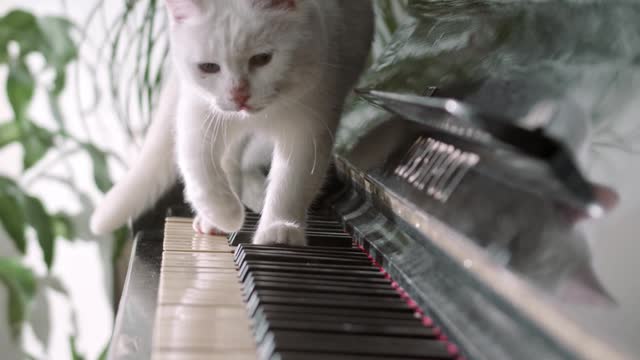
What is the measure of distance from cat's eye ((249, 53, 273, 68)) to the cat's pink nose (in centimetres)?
3

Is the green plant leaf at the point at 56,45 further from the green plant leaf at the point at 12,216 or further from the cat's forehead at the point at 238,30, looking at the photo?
the cat's forehead at the point at 238,30

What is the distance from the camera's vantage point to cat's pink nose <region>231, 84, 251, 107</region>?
97 cm

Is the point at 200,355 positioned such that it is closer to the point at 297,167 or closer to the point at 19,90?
the point at 297,167

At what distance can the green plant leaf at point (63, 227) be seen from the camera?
199 centimetres

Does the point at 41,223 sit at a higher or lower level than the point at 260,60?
lower

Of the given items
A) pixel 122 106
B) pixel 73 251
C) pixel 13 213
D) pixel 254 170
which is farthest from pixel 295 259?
pixel 73 251

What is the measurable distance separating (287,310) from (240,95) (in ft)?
1.42

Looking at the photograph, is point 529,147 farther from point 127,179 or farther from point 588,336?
point 127,179

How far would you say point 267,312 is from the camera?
1.93 ft

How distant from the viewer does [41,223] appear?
1.83m

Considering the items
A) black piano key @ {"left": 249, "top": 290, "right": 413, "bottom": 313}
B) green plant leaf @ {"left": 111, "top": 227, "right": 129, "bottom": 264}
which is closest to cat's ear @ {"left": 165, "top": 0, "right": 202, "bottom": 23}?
black piano key @ {"left": 249, "top": 290, "right": 413, "bottom": 313}

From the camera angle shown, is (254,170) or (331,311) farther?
(254,170)

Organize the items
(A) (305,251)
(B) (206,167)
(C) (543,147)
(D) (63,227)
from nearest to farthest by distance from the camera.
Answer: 1. (C) (543,147)
2. (A) (305,251)
3. (B) (206,167)
4. (D) (63,227)

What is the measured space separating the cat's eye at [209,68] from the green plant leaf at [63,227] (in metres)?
1.13
